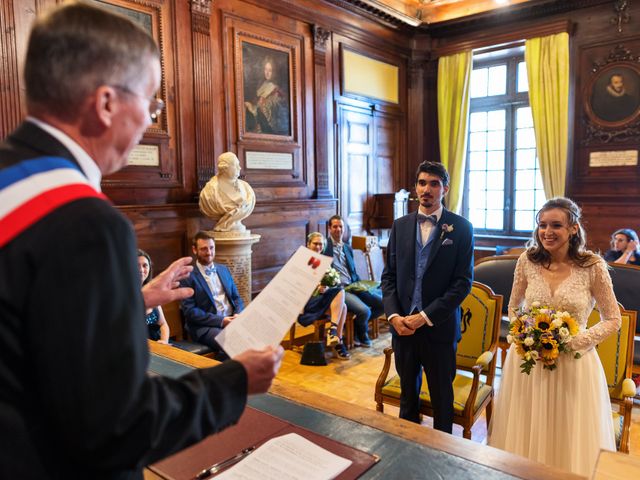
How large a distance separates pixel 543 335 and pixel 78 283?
2.20m

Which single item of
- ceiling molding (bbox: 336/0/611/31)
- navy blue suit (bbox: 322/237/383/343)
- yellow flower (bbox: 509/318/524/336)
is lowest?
navy blue suit (bbox: 322/237/383/343)

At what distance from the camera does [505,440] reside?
254cm

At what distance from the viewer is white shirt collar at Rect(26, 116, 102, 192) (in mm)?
764

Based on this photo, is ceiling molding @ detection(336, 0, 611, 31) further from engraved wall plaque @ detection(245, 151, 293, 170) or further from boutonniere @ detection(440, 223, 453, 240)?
boutonniere @ detection(440, 223, 453, 240)

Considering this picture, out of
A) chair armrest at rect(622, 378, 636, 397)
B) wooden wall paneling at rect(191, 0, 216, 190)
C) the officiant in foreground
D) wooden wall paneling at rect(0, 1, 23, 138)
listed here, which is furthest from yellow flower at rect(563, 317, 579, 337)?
wooden wall paneling at rect(0, 1, 23, 138)

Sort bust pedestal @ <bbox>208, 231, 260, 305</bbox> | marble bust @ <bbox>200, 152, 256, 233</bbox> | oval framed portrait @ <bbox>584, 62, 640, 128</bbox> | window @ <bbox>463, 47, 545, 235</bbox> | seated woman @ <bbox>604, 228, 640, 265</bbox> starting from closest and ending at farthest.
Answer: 1. bust pedestal @ <bbox>208, 231, 260, 305</bbox>
2. marble bust @ <bbox>200, 152, 256, 233</bbox>
3. seated woman @ <bbox>604, 228, 640, 265</bbox>
4. oval framed portrait @ <bbox>584, 62, 640, 128</bbox>
5. window @ <bbox>463, 47, 545, 235</bbox>

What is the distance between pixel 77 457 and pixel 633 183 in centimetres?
773

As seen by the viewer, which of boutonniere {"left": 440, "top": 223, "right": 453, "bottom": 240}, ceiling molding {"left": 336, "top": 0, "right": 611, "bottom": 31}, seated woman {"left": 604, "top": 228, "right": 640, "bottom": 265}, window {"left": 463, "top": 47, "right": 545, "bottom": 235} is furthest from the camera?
window {"left": 463, "top": 47, "right": 545, "bottom": 235}

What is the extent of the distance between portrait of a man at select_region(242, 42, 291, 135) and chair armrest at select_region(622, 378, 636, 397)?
185 inches

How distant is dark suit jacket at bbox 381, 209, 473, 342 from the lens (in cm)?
273

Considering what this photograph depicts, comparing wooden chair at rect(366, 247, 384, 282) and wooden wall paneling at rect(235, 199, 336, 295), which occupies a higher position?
wooden wall paneling at rect(235, 199, 336, 295)

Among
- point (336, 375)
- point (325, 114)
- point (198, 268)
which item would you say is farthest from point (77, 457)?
point (325, 114)

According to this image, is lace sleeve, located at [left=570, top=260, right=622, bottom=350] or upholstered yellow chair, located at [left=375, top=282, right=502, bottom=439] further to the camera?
upholstered yellow chair, located at [left=375, top=282, right=502, bottom=439]

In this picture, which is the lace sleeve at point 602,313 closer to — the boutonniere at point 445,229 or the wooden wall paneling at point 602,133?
the boutonniere at point 445,229
